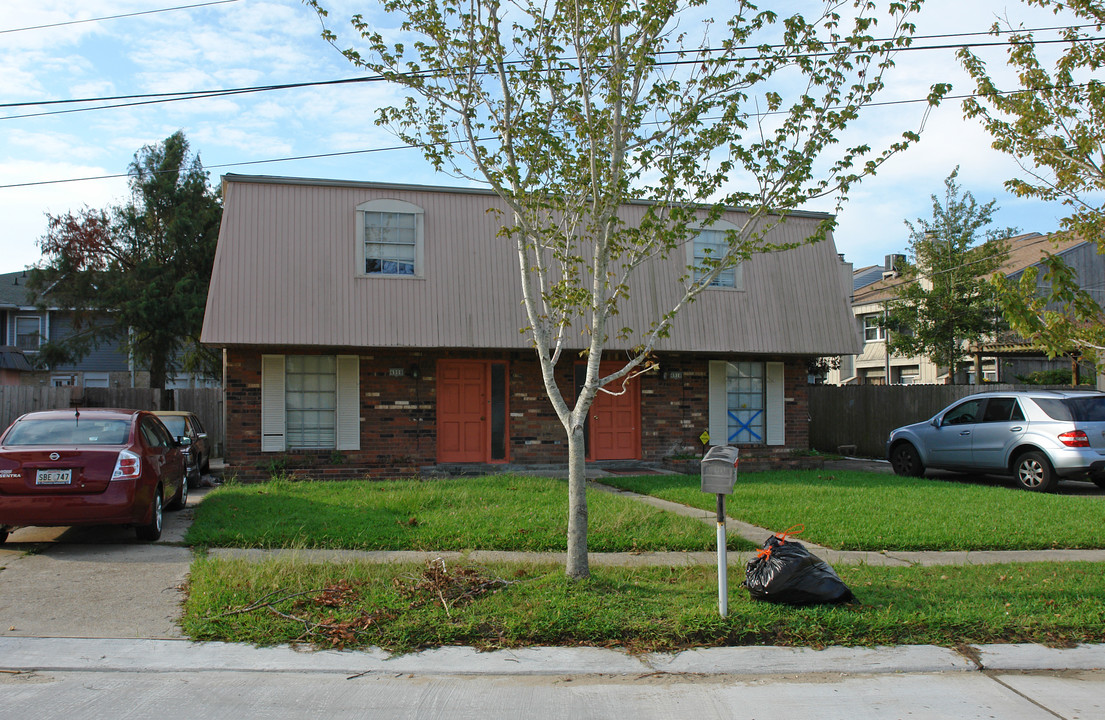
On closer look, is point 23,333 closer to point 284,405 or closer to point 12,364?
point 12,364

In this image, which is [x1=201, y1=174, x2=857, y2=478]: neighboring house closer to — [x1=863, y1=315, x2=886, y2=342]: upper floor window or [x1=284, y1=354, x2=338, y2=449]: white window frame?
[x1=284, y1=354, x2=338, y2=449]: white window frame

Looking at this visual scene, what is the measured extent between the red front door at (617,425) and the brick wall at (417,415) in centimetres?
19

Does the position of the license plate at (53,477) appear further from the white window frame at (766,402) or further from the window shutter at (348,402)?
the white window frame at (766,402)

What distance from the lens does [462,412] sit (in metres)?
15.8

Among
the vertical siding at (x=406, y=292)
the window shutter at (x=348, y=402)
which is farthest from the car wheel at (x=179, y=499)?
the window shutter at (x=348, y=402)

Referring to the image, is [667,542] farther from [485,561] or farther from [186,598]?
[186,598]

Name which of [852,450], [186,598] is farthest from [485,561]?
[852,450]

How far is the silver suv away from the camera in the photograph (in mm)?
12641

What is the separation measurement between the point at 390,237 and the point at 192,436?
518 centimetres

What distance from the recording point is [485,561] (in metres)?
7.55

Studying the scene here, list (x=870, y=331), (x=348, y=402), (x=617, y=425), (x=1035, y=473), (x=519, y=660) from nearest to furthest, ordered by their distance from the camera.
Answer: (x=519, y=660)
(x=1035, y=473)
(x=348, y=402)
(x=617, y=425)
(x=870, y=331)

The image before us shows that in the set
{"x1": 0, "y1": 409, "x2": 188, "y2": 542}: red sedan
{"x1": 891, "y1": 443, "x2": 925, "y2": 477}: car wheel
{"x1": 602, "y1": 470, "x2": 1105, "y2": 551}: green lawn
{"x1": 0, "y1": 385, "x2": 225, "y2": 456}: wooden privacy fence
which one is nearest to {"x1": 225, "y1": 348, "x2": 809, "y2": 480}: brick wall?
{"x1": 602, "y1": 470, "x2": 1105, "y2": 551}: green lawn

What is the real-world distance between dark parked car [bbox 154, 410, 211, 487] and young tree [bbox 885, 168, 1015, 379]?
19.6 m

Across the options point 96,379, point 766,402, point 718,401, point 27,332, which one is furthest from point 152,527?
point 96,379
